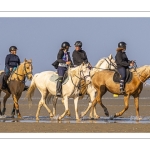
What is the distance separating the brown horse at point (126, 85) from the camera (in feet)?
90.9

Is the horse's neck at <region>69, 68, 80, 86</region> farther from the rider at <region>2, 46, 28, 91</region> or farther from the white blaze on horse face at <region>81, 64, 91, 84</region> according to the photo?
the rider at <region>2, 46, 28, 91</region>

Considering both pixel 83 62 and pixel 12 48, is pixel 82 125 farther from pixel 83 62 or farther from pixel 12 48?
pixel 12 48

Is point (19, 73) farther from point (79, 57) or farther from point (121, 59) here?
point (121, 59)

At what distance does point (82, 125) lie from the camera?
23.9 m

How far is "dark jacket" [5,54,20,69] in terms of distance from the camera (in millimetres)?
28672

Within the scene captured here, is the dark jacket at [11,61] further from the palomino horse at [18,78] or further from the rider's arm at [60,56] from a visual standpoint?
the rider's arm at [60,56]

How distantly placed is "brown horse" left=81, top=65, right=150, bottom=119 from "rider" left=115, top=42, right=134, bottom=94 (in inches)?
12.2

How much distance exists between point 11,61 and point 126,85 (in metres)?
4.39

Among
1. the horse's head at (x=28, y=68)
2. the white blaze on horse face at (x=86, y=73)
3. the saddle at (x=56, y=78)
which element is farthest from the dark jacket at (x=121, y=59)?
the horse's head at (x=28, y=68)

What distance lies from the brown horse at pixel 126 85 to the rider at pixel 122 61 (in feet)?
1.02

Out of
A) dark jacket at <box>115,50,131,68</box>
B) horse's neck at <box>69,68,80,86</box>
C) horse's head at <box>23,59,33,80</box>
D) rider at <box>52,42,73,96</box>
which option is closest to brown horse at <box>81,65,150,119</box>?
dark jacket at <box>115,50,131,68</box>
